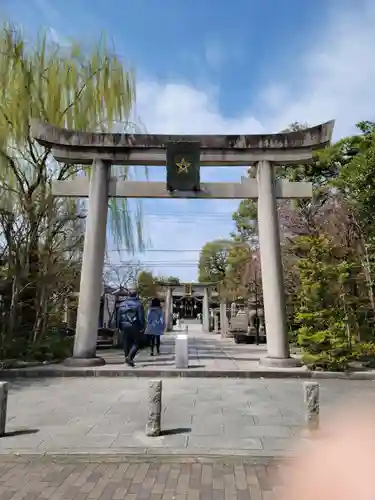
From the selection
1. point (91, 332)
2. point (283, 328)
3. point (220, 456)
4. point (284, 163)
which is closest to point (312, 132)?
point (284, 163)

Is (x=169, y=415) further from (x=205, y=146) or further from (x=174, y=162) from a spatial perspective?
(x=205, y=146)

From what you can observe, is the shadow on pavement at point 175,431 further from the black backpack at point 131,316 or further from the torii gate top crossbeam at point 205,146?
the torii gate top crossbeam at point 205,146

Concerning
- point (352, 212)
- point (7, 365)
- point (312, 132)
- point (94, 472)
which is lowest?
point (94, 472)

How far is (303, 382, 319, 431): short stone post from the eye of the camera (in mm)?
5066

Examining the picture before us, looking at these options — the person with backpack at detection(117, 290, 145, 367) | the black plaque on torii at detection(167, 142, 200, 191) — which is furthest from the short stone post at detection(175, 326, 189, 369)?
the black plaque on torii at detection(167, 142, 200, 191)

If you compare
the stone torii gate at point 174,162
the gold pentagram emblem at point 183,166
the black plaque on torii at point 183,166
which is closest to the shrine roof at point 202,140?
the stone torii gate at point 174,162

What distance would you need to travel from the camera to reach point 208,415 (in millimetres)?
6000

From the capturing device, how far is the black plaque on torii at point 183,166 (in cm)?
1112

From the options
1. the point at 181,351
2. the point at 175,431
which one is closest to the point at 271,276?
the point at 181,351

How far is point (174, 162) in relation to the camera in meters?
11.1

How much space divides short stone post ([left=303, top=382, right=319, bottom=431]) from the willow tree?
9.31 metres

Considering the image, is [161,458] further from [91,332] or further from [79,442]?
[91,332]

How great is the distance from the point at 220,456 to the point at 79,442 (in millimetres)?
1768

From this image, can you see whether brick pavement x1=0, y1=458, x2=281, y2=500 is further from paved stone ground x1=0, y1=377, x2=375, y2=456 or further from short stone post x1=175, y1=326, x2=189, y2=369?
short stone post x1=175, y1=326, x2=189, y2=369
